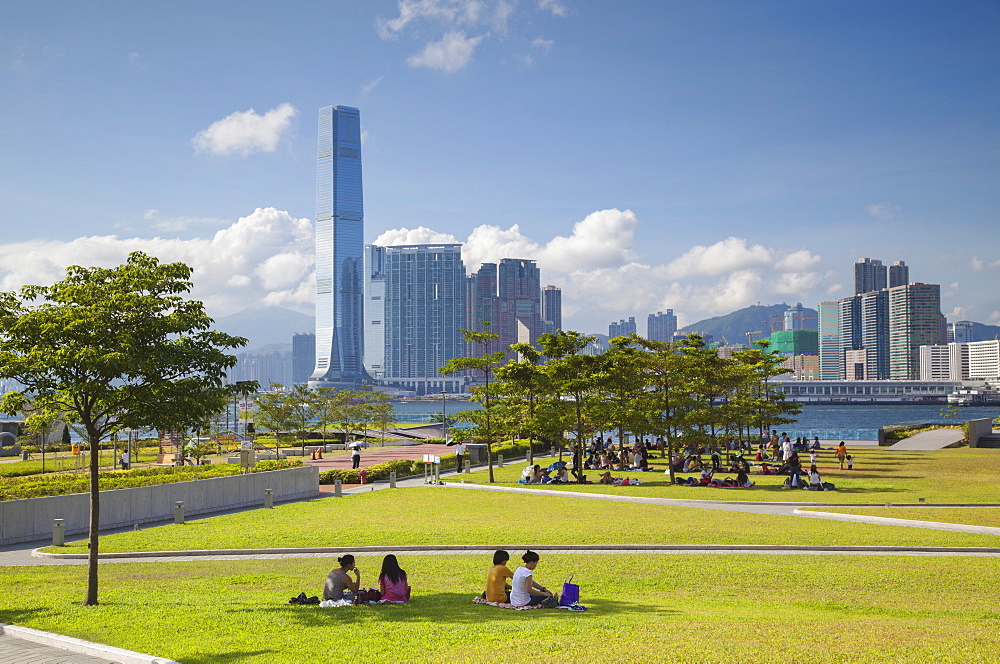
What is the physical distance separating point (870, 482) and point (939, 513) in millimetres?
9809

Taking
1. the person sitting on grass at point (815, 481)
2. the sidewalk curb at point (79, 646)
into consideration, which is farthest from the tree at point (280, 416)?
the sidewalk curb at point (79, 646)

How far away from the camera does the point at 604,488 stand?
102ft

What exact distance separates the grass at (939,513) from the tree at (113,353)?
1798 cm

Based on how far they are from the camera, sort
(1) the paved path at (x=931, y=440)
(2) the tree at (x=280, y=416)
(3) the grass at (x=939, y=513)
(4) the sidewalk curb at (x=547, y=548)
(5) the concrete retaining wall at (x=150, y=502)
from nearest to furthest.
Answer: (4) the sidewalk curb at (x=547, y=548)
(3) the grass at (x=939, y=513)
(5) the concrete retaining wall at (x=150, y=502)
(1) the paved path at (x=931, y=440)
(2) the tree at (x=280, y=416)

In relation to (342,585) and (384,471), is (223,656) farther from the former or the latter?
(384,471)

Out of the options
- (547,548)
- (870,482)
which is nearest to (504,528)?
(547,548)

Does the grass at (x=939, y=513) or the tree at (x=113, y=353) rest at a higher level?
the tree at (x=113, y=353)

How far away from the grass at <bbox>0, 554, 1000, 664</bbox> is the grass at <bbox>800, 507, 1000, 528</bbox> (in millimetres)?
4941

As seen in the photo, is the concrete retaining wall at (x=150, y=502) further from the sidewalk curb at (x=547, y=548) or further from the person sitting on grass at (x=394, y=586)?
the person sitting on grass at (x=394, y=586)

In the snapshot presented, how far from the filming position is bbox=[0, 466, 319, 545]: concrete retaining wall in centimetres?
2112

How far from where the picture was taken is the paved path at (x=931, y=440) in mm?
51800

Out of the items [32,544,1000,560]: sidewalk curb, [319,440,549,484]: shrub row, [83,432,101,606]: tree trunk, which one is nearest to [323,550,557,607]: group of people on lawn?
[83,432,101,606]: tree trunk

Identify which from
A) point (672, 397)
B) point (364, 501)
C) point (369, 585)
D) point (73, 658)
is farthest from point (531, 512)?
point (672, 397)

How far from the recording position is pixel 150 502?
2492cm
